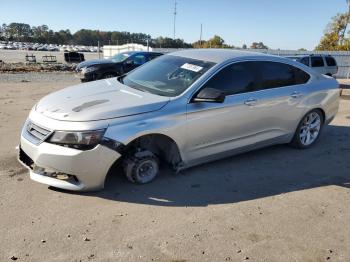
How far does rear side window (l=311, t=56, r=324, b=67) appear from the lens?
18.7 m

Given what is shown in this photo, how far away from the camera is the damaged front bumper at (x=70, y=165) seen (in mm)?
3881

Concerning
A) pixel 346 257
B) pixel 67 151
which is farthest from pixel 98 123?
pixel 346 257

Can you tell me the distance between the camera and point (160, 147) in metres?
4.77

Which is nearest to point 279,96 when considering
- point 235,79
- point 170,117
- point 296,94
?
point 296,94

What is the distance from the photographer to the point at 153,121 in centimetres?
428

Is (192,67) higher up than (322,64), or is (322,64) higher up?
(192,67)

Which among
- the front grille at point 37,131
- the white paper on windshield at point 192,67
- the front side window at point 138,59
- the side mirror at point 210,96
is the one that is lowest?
the front grille at point 37,131

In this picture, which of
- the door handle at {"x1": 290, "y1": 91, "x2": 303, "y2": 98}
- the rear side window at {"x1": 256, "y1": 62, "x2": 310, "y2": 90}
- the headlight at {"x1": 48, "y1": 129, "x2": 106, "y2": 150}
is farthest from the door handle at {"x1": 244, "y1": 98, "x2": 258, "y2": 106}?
the headlight at {"x1": 48, "y1": 129, "x2": 106, "y2": 150}

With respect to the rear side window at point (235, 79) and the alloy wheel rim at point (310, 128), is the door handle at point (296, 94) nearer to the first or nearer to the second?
the alloy wheel rim at point (310, 128)

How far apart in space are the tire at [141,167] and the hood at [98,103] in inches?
22.8

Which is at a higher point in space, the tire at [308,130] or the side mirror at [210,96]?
the side mirror at [210,96]

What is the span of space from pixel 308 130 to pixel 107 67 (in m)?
9.34

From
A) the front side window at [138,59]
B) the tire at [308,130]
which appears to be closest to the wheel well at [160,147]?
the tire at [308,130]

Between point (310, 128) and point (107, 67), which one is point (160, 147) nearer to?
point (310, 128)
